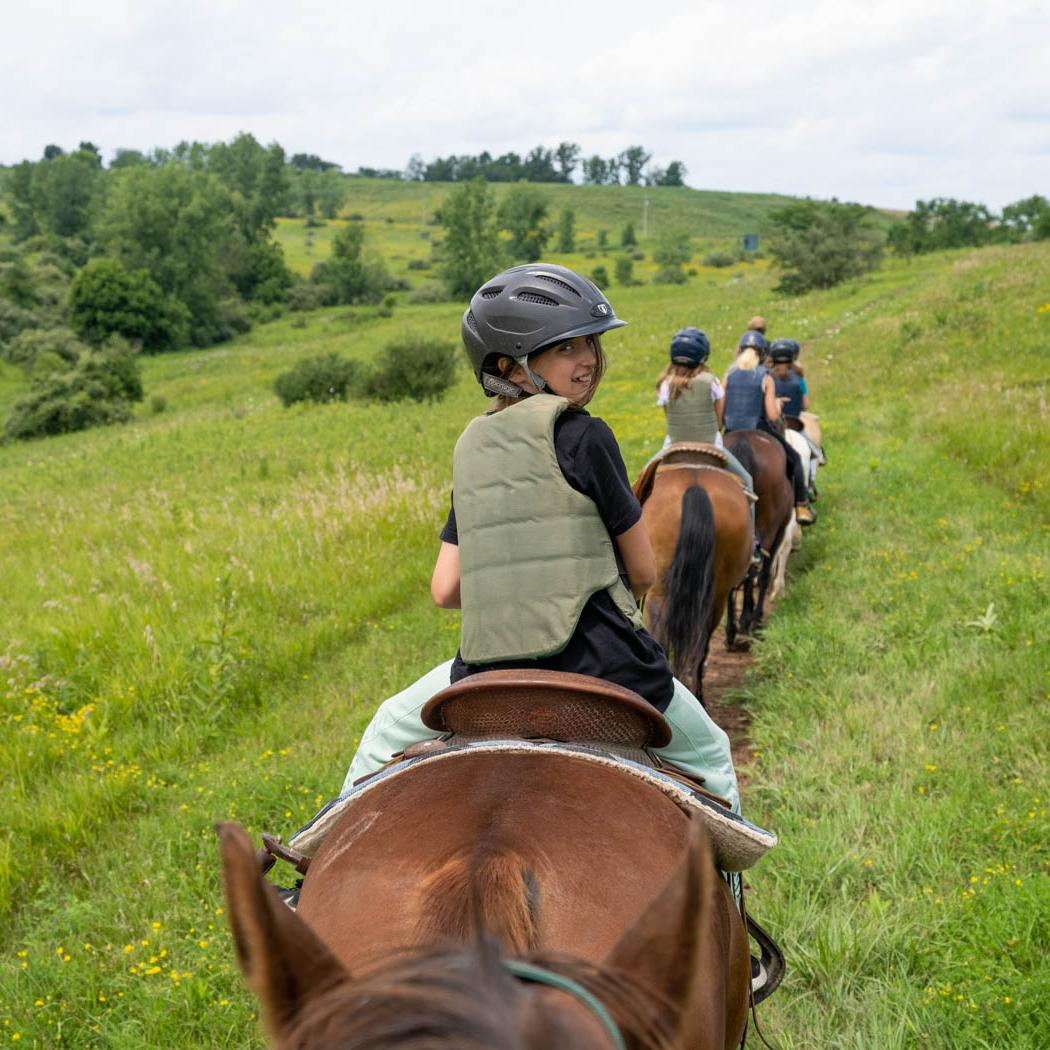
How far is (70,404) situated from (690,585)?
35.1 meters

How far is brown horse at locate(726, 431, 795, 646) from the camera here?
7.76 meters

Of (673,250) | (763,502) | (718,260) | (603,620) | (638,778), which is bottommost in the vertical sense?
(763,502)

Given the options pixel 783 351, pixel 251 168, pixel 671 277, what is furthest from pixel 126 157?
pixel 783 351

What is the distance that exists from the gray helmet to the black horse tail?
10.5ft

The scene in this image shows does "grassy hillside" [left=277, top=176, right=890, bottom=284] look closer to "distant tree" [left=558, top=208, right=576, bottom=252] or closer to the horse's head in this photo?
"distant tree" [left=558, top=208, right=576, bottom=252]

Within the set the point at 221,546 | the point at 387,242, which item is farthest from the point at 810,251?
the point at 387,242

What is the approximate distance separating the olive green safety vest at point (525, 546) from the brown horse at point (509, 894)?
0.48 m

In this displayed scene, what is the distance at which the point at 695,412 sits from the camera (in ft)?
22.3

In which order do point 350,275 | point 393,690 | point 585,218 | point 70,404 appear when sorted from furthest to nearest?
point 585,218 → point 350,275 → point 70,404 → point 393,690

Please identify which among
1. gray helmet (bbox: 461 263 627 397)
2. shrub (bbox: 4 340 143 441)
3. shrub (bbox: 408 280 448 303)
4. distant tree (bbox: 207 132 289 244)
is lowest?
shrub (bbox: 4 340 143 441)

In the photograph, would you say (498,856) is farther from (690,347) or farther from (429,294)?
(429,294)

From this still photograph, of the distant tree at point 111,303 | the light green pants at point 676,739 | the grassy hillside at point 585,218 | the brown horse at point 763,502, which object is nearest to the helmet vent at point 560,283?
the light green pants at point 676,739

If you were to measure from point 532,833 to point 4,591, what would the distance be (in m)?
8.65

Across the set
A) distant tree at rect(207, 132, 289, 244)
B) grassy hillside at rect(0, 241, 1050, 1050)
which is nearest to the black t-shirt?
grassy hillside at rect(0, 241, 1050, 1050)
